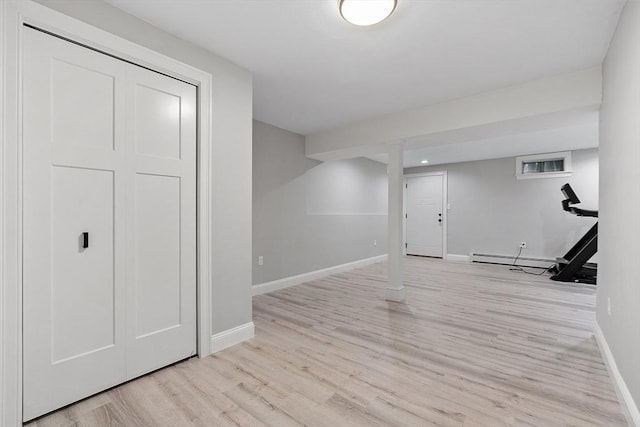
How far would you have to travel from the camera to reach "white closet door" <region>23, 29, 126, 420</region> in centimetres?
149

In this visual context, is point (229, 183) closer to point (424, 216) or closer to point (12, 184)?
point (12, 184)

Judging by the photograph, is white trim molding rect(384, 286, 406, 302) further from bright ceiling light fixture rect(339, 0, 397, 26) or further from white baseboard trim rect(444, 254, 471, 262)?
white baseboard trim rect(444, 254, 471, 262)

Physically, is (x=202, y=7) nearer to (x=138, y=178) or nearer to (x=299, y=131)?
(x=138, y=178)

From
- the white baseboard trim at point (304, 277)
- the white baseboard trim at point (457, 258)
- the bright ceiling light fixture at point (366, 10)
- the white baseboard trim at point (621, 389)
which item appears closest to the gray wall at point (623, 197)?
the white baseboard trim at point (621, 389)

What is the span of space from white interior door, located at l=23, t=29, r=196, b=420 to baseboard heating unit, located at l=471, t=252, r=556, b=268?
20.3 feet

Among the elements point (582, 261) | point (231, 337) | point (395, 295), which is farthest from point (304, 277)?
point (582, 261)

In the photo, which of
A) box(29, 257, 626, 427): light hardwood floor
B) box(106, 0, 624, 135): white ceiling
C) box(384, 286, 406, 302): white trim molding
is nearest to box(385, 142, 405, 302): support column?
box(384, 286, 406, 302): white trim molding

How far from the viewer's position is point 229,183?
92.2 inches

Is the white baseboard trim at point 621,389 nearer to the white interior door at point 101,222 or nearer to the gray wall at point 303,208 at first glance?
the white interior door at point 101,222

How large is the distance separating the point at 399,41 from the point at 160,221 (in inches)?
83.6

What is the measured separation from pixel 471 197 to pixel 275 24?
20.0 feet

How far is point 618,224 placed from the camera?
177 cm

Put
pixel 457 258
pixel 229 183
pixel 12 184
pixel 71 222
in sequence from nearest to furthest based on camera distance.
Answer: pixel 12 184
pixel 71 222
pixel 229 183
pixel 457 258

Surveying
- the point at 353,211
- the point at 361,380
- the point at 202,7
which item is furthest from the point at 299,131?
the point at 361,380
